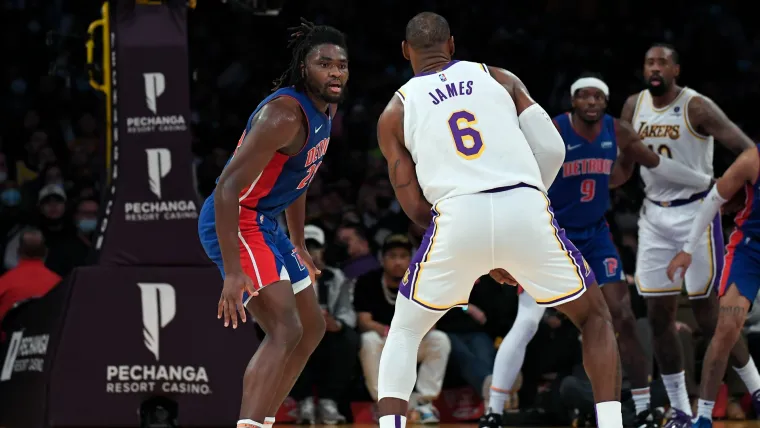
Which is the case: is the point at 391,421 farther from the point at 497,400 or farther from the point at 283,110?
the point at 497,400

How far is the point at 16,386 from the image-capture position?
653cm

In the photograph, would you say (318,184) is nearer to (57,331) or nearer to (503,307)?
(503,307)

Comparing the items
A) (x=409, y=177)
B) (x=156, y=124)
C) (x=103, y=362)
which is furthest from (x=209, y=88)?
(x=409, y=177)

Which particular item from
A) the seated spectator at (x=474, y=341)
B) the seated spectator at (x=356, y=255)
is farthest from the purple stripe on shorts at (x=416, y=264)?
the seated spectator at (x=356, y=255)

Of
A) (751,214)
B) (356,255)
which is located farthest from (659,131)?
(356,255)

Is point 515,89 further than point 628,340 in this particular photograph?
No

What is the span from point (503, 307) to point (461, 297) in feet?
14.1

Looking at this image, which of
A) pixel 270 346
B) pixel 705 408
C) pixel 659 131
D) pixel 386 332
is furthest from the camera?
pixel 386 332

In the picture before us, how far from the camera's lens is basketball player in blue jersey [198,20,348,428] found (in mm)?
4391

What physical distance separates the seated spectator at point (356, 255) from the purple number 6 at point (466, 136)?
180 inches

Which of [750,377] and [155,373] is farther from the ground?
[155,373]

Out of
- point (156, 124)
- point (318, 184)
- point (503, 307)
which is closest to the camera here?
point (156, 124)

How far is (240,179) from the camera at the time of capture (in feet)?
14.4

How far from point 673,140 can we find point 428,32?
311 cm
